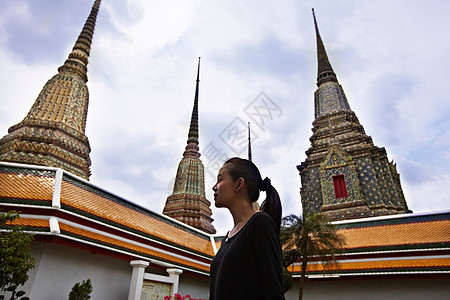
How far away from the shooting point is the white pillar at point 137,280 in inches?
318

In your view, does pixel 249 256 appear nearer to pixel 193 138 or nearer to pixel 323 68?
pixel 193 138

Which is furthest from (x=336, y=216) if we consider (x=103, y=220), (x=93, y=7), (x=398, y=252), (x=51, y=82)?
(x=93, y=7)

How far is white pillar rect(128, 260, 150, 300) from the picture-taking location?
26.5 feet

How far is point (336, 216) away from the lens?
701 inches

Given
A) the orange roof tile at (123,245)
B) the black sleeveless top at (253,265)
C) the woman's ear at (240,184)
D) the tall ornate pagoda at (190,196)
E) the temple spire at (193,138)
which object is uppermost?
the temple spire at (193,138)

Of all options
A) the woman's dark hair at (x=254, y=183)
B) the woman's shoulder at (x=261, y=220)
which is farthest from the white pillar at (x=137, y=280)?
the woman's shoulder at (x=261, y=220)

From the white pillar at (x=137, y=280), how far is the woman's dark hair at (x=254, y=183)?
7671 mm

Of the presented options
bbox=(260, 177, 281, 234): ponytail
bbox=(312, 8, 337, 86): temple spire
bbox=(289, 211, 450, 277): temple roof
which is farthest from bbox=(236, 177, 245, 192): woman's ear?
bbox=(312, 8, 337, 86): temple spire

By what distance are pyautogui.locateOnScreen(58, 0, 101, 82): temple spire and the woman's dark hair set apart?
64.8ft

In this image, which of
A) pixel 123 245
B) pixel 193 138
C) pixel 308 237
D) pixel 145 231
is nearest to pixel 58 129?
pixel 145 231

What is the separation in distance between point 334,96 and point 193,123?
1271cm

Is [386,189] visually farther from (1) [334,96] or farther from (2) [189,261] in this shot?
(2) [189,261]

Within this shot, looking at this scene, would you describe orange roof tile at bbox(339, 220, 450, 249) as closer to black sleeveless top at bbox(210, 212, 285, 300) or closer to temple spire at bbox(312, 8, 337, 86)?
black sleeveless top at bbox(210, 212, 285, 300)

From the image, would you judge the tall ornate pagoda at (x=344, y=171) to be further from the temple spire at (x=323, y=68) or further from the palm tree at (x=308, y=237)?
the palm tree at (x=308, y=237)
